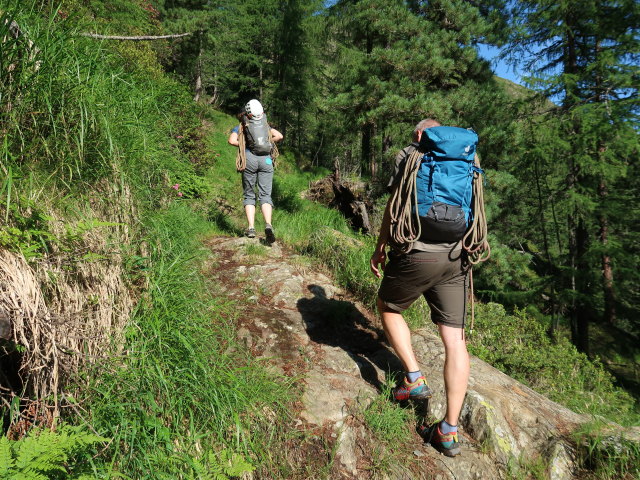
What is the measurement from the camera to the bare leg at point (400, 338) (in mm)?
2240

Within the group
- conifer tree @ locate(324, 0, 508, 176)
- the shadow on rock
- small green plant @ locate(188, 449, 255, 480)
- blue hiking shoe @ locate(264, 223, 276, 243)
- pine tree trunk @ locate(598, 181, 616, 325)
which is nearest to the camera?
small green plant @ locate(188, 449, 255, 480)

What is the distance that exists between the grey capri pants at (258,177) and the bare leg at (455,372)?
3265 mm

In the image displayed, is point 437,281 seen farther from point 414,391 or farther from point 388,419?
point 388,419

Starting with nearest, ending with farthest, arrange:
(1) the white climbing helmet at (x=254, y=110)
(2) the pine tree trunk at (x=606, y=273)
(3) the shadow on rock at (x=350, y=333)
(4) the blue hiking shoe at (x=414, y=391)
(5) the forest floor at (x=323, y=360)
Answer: (5) the forest floor at (x=323, y=360)
(4) the blue hiking shoe at (x=414, y=391)
(3) the shadow on rock at (x=350, y=333)
(1) the white climbing helmet at (x=254, y=110)
(2) the pine tree trunk at (x=606, y=273)

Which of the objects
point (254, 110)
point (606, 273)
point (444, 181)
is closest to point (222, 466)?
point (444, 181)

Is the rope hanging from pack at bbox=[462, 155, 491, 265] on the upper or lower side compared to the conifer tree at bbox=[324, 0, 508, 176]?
lower

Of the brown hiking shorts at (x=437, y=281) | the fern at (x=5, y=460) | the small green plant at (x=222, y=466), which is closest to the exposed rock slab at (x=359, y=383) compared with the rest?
the small green plant at (x=222, y=466)

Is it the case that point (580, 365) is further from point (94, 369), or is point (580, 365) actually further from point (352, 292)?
point (94, 369)

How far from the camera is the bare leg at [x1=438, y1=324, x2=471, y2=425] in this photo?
1.99 meters

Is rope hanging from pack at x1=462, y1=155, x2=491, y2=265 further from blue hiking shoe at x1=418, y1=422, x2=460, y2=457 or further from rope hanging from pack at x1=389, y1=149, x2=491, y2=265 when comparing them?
blue hiking shoe at x1=418, y1=422, x2=460, y2=457

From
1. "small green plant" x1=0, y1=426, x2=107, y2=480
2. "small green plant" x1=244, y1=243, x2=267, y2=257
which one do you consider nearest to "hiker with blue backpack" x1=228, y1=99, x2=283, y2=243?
"small green plant" x1=244, y1=243, x2=267, y2=257

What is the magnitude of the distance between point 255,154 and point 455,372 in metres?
3.77

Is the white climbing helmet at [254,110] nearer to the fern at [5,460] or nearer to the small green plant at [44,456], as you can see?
the small green plant at [44,456]

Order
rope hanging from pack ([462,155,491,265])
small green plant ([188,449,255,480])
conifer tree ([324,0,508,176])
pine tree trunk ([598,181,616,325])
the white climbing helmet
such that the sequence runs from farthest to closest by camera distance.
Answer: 1. pine tree trunk ([598,181,616,325])
2. conifer tree ([324,0,508,176])
3. the white climbing helmet
4. rope hanging from pack ([462,155,491,265])
5. small green plant ([188,449,255,480])
